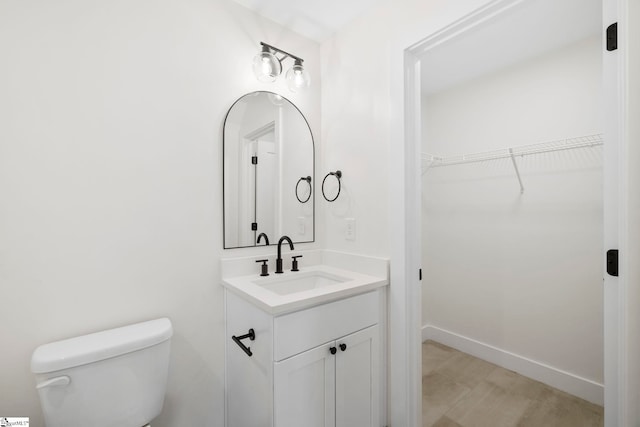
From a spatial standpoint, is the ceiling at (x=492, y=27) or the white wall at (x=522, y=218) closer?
the ceiling at (x=492, y=27)

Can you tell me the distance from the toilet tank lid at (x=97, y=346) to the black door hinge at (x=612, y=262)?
1.62 metres

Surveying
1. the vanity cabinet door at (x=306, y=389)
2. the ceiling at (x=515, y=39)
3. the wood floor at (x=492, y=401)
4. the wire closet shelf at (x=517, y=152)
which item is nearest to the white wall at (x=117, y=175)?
the vanity cabinet door at (x=306, y=389)

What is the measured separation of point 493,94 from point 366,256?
1811 mm

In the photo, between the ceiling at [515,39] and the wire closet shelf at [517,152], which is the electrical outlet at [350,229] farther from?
the wire closet shelf at [517,152]

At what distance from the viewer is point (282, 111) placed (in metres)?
1.72

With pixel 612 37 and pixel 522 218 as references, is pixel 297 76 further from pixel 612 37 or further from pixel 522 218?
pixel 522 218

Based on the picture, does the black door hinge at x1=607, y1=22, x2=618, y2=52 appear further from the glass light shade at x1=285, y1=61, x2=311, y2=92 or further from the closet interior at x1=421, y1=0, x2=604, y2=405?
the glass light shade at x1=285, y1=61, x2=311, y2=92

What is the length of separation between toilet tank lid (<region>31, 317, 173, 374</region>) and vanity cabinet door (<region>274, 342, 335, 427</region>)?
0.52 m

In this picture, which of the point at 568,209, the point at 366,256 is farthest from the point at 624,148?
the point at 568,209

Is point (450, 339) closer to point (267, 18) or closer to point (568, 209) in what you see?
point (568, 209)

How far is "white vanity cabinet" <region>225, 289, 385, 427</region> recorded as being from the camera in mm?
1093

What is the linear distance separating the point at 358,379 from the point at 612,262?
1076 millimetres

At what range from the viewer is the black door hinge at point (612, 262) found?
35.0 inches

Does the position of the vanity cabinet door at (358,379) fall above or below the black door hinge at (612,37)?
below
